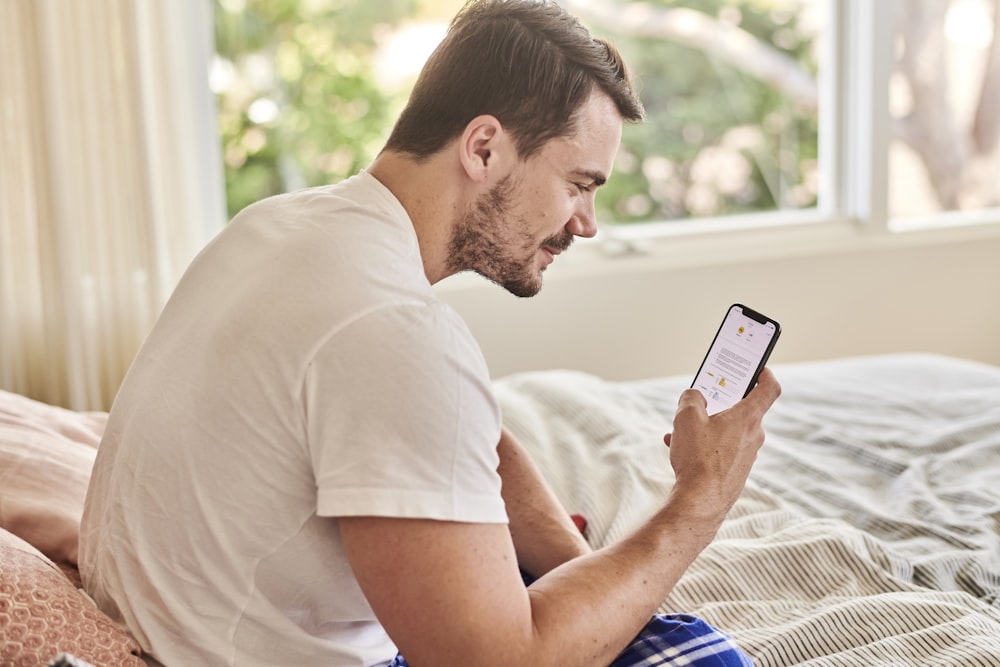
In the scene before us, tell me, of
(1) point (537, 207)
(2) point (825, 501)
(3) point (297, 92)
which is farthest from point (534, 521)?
(3) point (297, 92)

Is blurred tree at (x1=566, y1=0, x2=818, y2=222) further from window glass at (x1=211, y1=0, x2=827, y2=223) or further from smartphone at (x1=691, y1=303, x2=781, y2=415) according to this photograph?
smartphone at (x1=691, y1=303, x2=781, y2=415)

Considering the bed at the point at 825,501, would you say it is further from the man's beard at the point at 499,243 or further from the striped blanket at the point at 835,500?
the man's beard at the point at 499,243

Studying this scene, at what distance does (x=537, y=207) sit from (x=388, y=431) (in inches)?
15.2

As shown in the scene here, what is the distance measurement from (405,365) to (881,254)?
2.70 metres

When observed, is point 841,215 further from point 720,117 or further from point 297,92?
point 297,92

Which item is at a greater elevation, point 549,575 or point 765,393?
point 765,393

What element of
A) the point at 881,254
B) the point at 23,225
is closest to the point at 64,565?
the point at 23,225

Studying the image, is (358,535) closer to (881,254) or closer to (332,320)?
(332,320)

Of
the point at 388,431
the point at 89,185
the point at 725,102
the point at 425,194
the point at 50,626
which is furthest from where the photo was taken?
the point at 725,102

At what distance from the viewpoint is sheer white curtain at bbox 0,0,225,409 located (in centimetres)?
231

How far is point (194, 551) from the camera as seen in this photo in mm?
944

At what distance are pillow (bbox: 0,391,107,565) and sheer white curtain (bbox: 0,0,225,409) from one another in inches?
34.6

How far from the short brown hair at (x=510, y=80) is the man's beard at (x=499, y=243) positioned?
0.06 m

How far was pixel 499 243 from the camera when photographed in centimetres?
115
